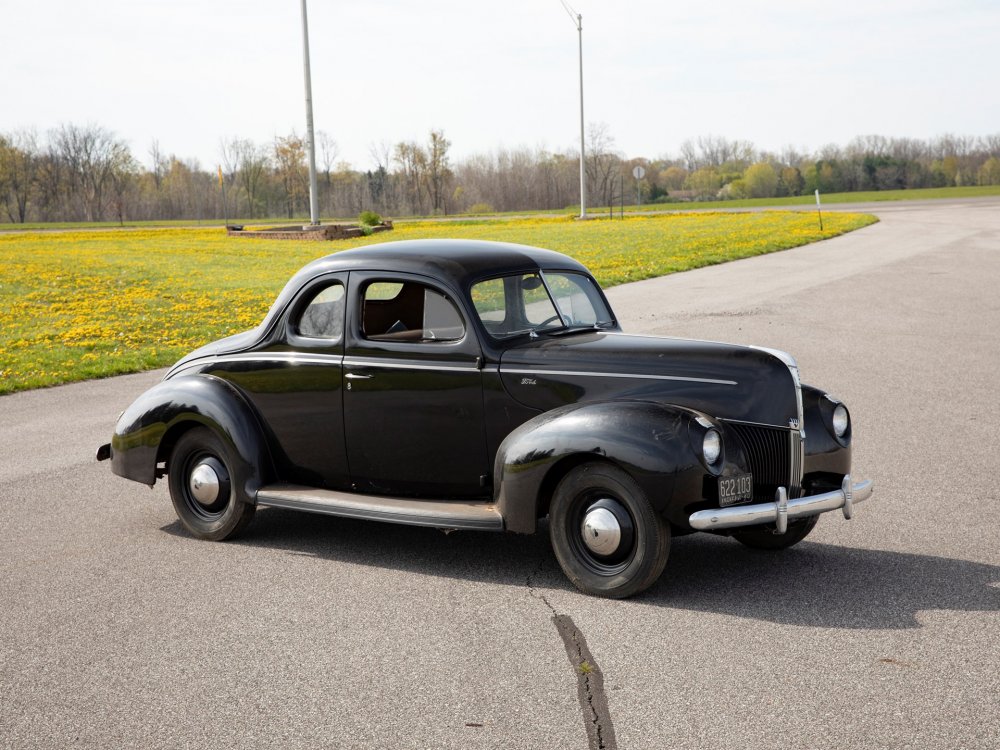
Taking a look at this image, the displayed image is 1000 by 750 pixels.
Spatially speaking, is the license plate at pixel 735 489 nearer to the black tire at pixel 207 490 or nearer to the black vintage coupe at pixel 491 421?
the black vintage coupe at pixel 491 421

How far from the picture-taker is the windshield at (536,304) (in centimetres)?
593

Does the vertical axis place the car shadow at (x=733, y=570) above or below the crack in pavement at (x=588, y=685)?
below

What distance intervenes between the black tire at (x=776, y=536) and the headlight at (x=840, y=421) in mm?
483

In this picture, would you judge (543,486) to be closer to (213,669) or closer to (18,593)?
(213,669)

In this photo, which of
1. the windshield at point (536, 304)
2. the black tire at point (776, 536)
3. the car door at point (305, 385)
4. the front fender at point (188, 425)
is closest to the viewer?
the black tire at point (776, 536)

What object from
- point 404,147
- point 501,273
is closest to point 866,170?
point 404,147

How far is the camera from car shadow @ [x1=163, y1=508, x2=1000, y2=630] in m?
4.97

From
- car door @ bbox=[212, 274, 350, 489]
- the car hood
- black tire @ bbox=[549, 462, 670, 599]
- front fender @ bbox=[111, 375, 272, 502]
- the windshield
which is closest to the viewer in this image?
black tire @ bbox=[549, 462, 670, 599]

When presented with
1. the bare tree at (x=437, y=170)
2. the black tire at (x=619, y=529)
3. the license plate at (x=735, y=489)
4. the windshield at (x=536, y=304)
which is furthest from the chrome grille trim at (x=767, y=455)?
the bare tree at (x=437, y=170)

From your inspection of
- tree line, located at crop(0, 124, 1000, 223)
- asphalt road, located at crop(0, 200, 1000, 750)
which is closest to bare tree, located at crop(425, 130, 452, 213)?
tree line, located at crop(0, 124, 1000, 223)

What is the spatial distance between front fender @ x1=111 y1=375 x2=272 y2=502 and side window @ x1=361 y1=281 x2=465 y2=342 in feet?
3.09

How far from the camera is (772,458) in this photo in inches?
209

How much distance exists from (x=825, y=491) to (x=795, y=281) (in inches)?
675

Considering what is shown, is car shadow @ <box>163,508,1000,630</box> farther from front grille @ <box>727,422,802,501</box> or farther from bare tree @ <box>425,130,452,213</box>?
bare tree @ <box>425,130,452,213</box>
